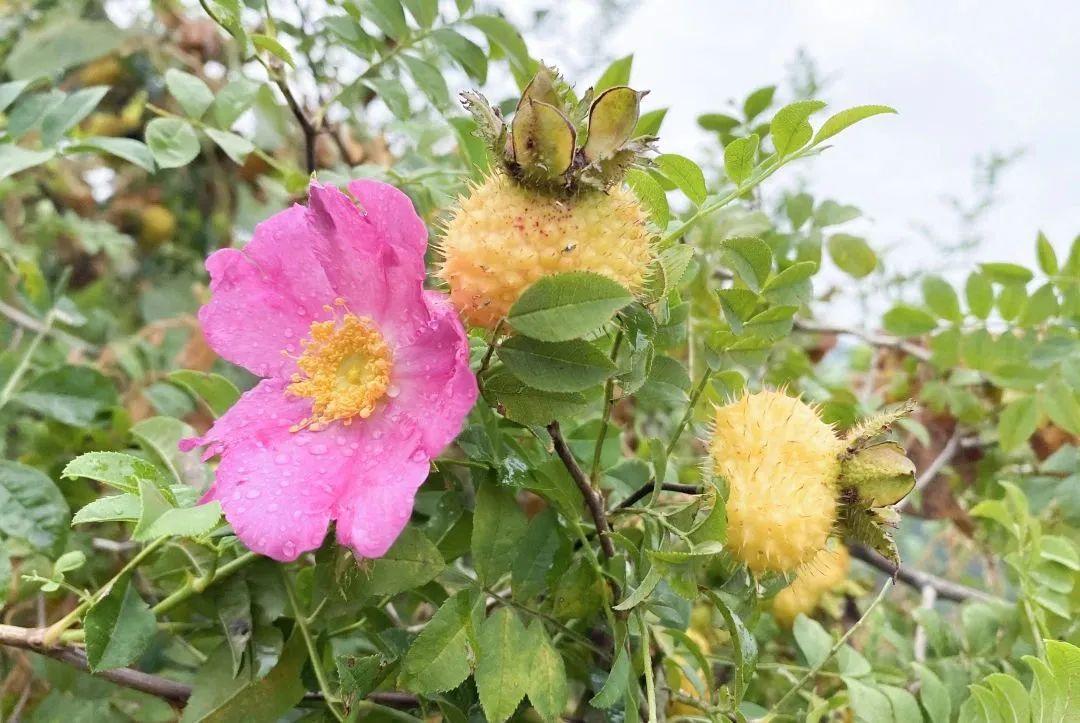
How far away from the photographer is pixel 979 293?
91 centimetres

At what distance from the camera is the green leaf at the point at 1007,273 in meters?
0.89

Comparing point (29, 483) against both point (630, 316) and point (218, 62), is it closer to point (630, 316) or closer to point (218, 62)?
point (630, 316)

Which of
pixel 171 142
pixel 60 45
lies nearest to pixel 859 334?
pixel 171 142

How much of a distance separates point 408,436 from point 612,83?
347mm

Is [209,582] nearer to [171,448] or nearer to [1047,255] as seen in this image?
[171,448]

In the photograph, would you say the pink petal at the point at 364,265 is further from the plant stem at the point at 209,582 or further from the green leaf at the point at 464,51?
the green leaf at the point at 464,51

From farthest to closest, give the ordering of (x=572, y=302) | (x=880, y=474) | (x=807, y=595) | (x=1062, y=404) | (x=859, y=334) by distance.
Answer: (x=859, y=334), (x=807, y=595), (x=1062, y=404), (x=880, y=474), (x=572, y=302)

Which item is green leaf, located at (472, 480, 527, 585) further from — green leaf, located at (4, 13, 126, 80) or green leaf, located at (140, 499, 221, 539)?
green leaf, located at (4, 13, 126, 80)

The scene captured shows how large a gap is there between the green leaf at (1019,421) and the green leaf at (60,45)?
4.03 ft

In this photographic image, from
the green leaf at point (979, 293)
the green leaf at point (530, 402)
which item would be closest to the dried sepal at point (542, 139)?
the green leaf at point (530, 402)

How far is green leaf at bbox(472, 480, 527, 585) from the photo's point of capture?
511 mm

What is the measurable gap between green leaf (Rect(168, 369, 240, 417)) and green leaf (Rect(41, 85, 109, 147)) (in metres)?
0.25

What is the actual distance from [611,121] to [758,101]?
0.45 metres

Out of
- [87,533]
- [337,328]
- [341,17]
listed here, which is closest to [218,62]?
[341,17]
